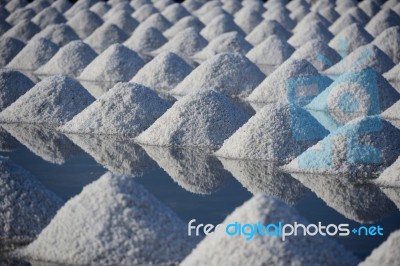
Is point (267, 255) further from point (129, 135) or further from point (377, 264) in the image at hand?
point (129, 135)

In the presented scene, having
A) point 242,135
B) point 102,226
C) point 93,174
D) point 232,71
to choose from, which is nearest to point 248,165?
point 242,135

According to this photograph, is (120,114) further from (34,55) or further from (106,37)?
(106,37)

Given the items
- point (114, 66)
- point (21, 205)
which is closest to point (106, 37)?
point (114, 66)

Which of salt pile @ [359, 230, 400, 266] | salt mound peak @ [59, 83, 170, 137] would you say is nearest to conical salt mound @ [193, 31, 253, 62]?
salt mound peak @ [59, 83, 170, 137]

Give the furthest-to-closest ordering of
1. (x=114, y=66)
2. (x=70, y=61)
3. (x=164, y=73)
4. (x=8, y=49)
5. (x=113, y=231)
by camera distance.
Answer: (x=8, y=49) < (x=70, y=61) < (x=114, y=66) < (x=164, y=73) < (x=113, y=231)

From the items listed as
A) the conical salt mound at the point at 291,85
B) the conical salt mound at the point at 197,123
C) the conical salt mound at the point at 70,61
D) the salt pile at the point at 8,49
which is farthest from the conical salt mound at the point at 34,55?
the conical salt mound at the point at 197,123

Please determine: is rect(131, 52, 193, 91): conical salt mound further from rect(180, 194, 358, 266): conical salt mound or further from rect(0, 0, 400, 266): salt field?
rect(180, 194, 358, 266): conical salt mound
